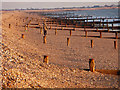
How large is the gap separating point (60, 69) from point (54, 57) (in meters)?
2.82

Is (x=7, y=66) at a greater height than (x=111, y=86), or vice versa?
(x=7, y=66)

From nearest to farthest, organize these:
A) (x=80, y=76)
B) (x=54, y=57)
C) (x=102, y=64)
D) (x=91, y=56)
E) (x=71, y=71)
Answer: (x=80, y=76) → (x=71, y=71) → (x=102, y=64) → (x=54, y=57) → (x=91, y=56)

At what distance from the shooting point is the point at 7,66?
846cm

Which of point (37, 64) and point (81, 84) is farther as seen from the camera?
point (37, 64)

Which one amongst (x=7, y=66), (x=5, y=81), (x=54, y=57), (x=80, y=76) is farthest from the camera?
(x=54, y=57)

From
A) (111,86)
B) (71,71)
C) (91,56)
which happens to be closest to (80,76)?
(71,71)

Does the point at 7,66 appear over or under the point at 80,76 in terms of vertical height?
over

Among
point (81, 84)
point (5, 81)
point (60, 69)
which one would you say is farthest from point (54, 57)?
point (5, 81)

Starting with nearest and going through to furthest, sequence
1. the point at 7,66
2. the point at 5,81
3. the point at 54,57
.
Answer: the point at 5,81, the point at 7,66, the point at 54,57

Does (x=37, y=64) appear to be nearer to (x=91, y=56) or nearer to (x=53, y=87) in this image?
(x=53, y=87)

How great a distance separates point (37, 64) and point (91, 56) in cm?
483

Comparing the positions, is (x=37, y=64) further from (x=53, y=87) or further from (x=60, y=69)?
(x=53, y=87)

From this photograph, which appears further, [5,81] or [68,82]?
[68,82]

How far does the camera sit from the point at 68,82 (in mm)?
8672
